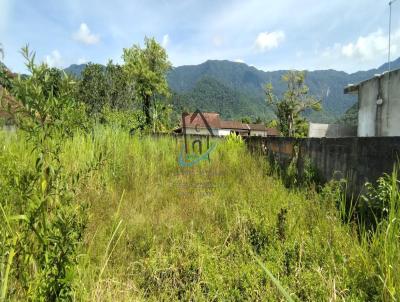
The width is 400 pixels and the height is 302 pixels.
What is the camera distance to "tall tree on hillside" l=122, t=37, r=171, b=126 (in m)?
28.5

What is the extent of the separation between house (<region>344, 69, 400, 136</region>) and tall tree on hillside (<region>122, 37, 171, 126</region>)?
23520 millimetres

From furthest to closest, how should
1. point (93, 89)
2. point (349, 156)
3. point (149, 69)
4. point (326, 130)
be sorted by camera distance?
1. point (149, 69)
2. point (93, 89)
3. point (326, 130)
4. point (349, 156)

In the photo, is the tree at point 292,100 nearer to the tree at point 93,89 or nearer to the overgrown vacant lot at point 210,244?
the tree at point 93,89

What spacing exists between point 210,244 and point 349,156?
2.25 meters

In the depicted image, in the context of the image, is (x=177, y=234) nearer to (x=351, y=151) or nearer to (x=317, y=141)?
(x=351, y=151)

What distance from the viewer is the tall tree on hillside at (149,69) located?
28.5 m

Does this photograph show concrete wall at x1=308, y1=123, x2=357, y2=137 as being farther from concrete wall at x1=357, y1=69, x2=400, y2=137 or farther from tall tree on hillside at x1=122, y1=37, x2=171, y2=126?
tall tree on hillside at x1=122, y1=37, x2=171, y2=126

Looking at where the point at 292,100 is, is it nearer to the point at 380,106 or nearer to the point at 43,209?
the point at 380,106

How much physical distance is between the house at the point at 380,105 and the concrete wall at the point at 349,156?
8.12 ft

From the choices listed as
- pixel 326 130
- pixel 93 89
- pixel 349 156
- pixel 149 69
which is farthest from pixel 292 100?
pixel 349 156

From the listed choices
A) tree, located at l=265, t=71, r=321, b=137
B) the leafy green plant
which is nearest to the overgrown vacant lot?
the leafy green plant

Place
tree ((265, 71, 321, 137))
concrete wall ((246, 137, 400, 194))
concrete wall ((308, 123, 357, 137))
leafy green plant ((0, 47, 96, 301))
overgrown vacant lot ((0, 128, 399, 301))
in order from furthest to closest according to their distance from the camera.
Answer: tree ((265, 71, 321, 137)) < concrete wall ((308, 123, 357, 137)) < concrete wall ((246, 137, 400, 194)) < overgrown vacant lot ((0, 128, 399, 301)) < leafy green plant ((0, 47, 96, 301))

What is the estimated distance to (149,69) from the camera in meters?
30.0

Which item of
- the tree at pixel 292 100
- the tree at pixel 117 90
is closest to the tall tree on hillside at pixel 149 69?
the tree at pixel 117 90
